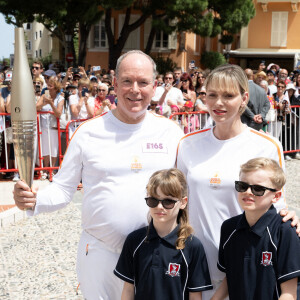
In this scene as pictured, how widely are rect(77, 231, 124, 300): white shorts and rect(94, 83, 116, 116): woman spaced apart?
21.1ft

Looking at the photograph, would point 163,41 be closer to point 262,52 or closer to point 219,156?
point 262,52

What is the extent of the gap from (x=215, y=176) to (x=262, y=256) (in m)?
0.48

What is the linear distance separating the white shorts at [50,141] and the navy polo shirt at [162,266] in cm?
683

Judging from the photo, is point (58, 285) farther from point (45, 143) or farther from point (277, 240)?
point (45, 143)

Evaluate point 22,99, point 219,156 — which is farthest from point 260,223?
point 22,99

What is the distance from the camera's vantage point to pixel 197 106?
1034 centimetres

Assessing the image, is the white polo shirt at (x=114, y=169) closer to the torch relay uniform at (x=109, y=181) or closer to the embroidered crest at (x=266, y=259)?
the torch relay uniform at (x=109, y=181)

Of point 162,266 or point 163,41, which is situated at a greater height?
point 163,41

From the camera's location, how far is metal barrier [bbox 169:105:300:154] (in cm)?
1008

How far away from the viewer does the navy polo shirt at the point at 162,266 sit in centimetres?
263

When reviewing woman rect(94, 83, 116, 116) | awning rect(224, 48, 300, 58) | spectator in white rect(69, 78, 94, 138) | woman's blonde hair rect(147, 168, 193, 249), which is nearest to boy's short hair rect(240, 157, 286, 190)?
woman's blonde hair rect(147, 168, 193, 249)

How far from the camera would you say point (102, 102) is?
9289 mm

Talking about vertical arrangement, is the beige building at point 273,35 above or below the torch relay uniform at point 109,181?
above

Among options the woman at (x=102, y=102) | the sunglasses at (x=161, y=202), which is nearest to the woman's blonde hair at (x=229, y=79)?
the sunglasses at (x=161, y=202)
